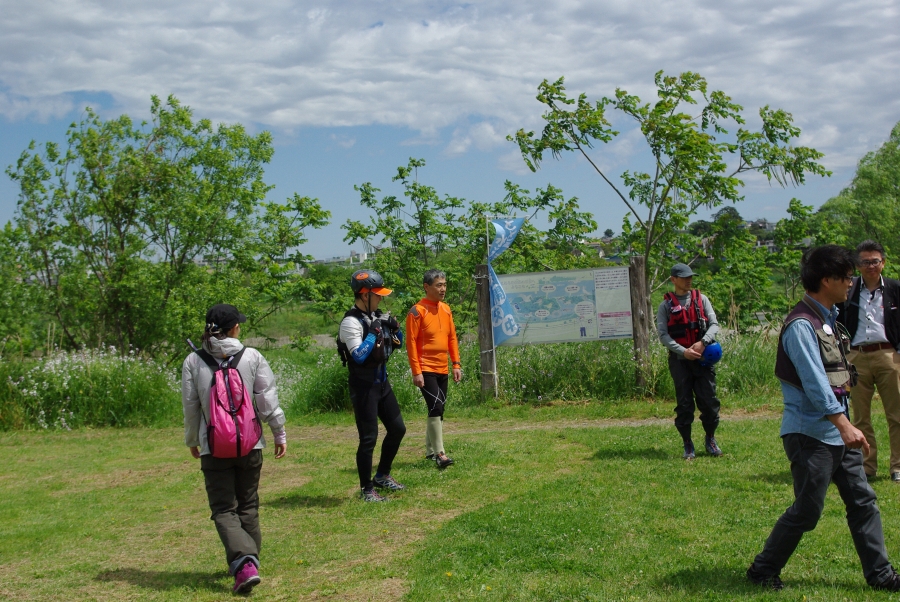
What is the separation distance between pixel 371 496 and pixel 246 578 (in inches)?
85.1

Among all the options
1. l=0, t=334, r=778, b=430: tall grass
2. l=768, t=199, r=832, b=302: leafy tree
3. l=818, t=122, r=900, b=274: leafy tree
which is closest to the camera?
l=0, t=334, r=778, b=430: tall grass

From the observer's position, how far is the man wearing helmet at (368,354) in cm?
666

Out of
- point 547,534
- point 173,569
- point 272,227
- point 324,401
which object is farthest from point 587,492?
point 272,227

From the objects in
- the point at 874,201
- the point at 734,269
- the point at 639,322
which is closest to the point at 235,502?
the point at 639,322

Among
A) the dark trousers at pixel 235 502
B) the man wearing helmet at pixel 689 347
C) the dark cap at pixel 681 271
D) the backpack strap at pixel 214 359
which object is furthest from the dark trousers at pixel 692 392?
the backpack strap at pixel 214 359

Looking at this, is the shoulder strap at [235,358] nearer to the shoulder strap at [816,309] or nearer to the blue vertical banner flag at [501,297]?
the shoulder strap at [816,309]

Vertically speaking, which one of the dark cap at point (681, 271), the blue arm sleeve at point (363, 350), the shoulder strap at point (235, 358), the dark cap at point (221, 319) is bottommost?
the blue arm sleeve at point (363, 350)

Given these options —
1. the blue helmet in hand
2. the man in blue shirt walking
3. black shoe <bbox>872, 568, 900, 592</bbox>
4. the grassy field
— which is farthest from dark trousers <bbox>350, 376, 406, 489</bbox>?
black shoe <bbox>872, 568, 900, 592</bbox>

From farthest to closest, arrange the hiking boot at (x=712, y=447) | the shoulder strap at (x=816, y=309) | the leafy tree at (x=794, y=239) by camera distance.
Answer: the leafy tree at (x=794, y=239), the hiking boot at (x=712, y=447), the shoulder strap at (x=816, y=309)

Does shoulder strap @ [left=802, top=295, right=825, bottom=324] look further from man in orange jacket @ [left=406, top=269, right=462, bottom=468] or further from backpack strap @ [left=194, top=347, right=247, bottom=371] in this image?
man in orange jacket @ [left=406, top=269, right=462, bottom=468]

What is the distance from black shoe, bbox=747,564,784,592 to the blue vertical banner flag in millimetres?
7512

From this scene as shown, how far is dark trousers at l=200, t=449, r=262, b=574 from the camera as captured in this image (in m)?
4.98

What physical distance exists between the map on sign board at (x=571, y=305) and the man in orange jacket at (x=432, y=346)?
3.90 metres

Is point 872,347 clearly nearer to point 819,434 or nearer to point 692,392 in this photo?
point 692,392
